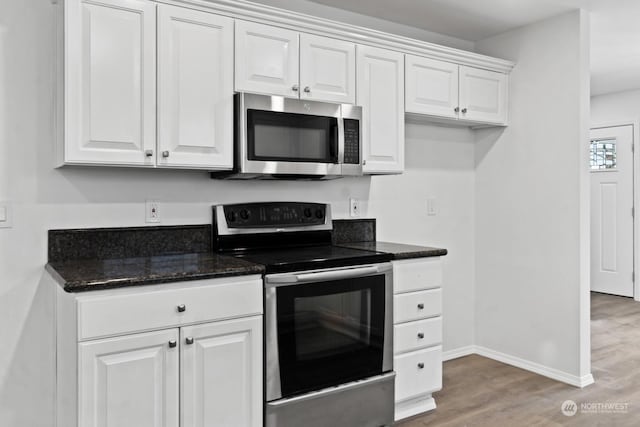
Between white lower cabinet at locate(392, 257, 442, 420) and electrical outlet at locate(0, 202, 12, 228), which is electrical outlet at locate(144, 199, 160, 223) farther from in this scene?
white lower cabinet at locate(392, 257, 442, 420)

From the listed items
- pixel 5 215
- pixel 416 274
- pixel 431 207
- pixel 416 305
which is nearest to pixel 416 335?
pixel 416 305

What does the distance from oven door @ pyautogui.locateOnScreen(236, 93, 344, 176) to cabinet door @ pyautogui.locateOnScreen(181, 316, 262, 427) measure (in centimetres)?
78

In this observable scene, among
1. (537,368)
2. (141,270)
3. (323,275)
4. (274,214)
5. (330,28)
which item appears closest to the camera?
(141,270)

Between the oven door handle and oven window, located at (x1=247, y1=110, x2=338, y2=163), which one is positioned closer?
→ the oven door handle

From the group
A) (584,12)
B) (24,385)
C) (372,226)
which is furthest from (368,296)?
(584,12)

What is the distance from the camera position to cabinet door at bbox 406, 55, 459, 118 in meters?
3.05

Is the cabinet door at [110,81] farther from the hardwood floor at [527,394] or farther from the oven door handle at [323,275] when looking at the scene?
the hardwood floor at [527,394]

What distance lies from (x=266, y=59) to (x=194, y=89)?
1.37 ft

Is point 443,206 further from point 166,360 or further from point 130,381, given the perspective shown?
point 130,381

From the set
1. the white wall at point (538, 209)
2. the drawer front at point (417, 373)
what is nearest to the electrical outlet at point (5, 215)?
the drawer front at point (417, 373)

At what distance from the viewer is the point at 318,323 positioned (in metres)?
2.35

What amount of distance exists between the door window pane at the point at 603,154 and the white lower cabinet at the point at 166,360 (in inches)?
216

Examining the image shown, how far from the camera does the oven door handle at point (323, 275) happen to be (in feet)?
7.24

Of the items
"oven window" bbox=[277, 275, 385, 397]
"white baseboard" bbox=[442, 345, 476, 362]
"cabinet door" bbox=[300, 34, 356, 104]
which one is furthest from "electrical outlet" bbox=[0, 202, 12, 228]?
"white baseboard" bbox=[442, 345, 476, 362]
